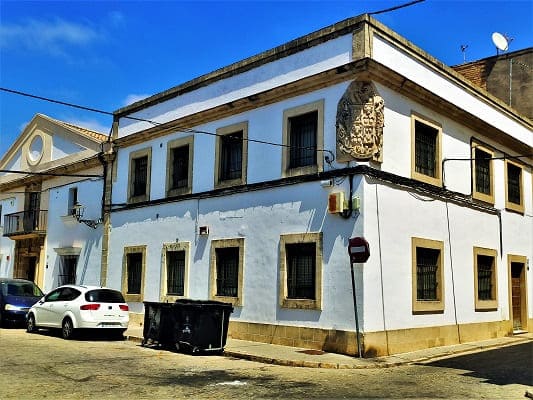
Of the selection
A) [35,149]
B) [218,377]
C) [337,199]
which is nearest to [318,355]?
[218,377]

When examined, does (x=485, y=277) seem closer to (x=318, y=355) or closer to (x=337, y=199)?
(x=337, y=199)

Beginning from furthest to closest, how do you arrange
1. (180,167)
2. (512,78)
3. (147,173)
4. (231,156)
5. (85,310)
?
1. (512,78)
2. (147,173)
3. (180,167)
4. (231,156)
5. (85,310)

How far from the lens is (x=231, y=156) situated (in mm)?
17094

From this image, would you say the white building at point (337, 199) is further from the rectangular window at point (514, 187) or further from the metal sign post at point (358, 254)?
the metal sign post at point (358, 254)

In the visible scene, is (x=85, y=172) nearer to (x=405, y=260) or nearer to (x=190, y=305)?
(x=190, y=305)

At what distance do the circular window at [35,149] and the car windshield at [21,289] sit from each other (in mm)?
8328

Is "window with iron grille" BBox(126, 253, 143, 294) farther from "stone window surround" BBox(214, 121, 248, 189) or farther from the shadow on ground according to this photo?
the shadow on ground

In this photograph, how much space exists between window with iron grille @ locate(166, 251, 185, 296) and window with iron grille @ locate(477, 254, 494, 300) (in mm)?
9004

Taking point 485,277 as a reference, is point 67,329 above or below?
below

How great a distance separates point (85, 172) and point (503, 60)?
16854 mm

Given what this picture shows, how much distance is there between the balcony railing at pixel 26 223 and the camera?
82.5ft

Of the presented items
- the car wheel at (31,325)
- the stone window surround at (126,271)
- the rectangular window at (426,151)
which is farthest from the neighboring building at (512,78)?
the car wheel at (31,325)

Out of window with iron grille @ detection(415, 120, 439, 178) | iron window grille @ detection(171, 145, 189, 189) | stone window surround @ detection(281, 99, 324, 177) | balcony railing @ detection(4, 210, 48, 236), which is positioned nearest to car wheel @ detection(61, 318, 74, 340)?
iron window grille @ detection(171, 145, 189, 189)

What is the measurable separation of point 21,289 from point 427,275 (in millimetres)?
13151
